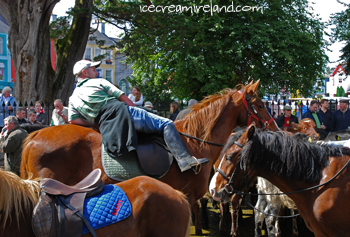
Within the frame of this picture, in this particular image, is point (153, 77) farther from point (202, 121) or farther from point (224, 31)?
point (202, 121)

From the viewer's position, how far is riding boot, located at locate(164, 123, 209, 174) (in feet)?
12.2

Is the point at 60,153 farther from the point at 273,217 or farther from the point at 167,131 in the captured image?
the point at 273,217

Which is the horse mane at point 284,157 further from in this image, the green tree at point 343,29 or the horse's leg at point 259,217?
the green tree at point 343,29

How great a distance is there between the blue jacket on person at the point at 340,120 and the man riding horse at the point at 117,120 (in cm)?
663

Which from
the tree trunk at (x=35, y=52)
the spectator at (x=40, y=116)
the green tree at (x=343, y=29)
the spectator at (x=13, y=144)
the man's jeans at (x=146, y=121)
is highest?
the green tree at (x=343, y=29)

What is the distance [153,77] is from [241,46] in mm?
6531

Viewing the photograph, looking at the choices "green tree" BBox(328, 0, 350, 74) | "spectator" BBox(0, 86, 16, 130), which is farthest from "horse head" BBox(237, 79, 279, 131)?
"green tree" BBox(328, 0, 350, 74)

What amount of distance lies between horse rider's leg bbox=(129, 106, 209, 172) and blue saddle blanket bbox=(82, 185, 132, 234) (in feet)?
4.36

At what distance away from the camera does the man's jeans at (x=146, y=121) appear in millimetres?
3740

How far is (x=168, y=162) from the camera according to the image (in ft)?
12.4

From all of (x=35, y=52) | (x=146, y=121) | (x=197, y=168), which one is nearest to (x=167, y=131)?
(x=146, y=121)

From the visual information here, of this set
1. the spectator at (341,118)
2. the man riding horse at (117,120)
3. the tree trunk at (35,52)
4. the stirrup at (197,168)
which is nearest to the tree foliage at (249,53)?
the tree trunk at (35,52)

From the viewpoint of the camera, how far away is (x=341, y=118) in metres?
9.04

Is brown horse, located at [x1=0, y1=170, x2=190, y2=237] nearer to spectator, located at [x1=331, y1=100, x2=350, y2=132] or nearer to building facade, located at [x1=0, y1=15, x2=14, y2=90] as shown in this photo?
spectator, located at [x1=331, y1=100, x2=350, y2=132]
